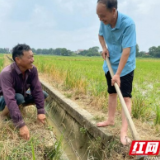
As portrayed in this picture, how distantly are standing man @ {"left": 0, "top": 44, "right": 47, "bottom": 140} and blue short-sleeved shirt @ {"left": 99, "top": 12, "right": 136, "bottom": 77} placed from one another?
92cm

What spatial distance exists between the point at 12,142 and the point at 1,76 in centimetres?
80

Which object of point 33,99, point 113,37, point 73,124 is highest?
point 113,37

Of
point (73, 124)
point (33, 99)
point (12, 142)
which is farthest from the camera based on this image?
point (73, 124)

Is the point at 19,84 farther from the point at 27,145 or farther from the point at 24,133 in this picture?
the point at 27,145

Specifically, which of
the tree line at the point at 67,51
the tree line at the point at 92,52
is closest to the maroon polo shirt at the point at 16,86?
the tree line at the point at 92,52

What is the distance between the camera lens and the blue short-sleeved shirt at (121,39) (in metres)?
2.12

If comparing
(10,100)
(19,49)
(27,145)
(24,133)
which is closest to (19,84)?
(10,100)

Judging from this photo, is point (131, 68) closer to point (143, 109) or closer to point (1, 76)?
point (143, 109)

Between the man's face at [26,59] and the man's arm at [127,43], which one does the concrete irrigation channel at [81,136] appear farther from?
the man's face at [26,59]

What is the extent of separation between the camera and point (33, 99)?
9.45ft

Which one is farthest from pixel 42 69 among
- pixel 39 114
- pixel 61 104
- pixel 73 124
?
pixel 39 114

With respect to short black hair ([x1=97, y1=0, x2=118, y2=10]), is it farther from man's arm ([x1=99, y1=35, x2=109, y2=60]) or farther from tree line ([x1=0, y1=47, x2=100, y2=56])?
tree line ([x1=0, y1=47, x2=100, y2=56])

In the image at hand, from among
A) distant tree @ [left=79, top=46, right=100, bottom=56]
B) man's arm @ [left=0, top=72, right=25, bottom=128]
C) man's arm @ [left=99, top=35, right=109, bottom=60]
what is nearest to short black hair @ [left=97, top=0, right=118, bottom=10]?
man's arm @ [left=99, top=35, right=109, bottom=60]

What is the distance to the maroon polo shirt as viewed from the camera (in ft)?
7.53
